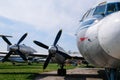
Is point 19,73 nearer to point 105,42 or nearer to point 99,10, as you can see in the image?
point 99,10

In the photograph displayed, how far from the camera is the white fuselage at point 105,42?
6750 millimetres

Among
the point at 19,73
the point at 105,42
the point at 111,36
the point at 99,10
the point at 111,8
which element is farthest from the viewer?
the point at 19,73

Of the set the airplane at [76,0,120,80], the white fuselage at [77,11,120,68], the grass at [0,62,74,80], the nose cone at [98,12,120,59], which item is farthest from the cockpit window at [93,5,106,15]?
the grass at [0,62,74,80]

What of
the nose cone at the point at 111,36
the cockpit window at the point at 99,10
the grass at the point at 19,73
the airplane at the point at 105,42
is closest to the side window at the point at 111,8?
the airplane at the point at 105,42

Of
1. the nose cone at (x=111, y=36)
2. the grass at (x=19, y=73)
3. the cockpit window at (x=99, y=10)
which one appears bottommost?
the grass at (x=19, y=73)

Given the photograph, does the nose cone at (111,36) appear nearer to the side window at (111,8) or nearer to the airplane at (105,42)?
the airplane at (105,42)

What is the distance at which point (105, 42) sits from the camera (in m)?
7.06

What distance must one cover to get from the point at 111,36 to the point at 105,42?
324mm

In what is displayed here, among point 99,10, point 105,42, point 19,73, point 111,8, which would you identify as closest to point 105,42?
point 105,42

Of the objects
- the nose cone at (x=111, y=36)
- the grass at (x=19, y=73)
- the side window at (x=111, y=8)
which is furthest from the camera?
the grass at (x=19, y=73)

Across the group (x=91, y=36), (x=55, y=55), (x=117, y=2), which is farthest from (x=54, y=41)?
(x=91, y=36)

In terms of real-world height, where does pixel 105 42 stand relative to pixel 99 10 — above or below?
below

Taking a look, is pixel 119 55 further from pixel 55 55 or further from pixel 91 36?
pixel 55 55

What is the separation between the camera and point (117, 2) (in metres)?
9.91
